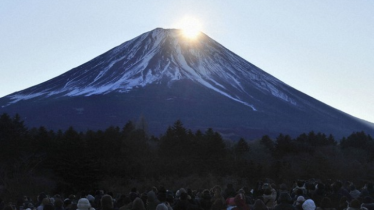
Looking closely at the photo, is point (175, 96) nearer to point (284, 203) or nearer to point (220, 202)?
point (220, 202)

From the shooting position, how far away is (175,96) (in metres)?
113

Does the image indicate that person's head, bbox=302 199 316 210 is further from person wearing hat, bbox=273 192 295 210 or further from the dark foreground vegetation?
the dark foreground vegetation

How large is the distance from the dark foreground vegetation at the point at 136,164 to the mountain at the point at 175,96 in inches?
1899

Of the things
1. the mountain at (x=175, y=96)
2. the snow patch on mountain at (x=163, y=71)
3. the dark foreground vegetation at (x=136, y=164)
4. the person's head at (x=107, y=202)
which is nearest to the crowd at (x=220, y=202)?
the person's head at (x=107, y=202)

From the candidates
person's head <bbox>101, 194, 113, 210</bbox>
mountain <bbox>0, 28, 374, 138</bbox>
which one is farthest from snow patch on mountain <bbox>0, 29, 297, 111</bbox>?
person's head <bbox>101, 194, 113, 210</bbox>

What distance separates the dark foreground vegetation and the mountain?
4825 centimetres

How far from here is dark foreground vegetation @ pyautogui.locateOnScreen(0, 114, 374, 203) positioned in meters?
33.8

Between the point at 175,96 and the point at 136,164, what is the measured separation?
75.6 m

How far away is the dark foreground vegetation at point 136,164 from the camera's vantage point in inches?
1331

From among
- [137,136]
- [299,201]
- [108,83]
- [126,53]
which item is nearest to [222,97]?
[108,83]

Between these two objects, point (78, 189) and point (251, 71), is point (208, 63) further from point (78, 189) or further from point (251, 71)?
point (78, 189)

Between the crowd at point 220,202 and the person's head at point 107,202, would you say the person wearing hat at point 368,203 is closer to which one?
the crowd at point 220,202

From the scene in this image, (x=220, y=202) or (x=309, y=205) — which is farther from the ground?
(x=220, y=202)

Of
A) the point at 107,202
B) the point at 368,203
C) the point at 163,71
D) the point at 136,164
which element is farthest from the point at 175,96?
the point at 107,202
